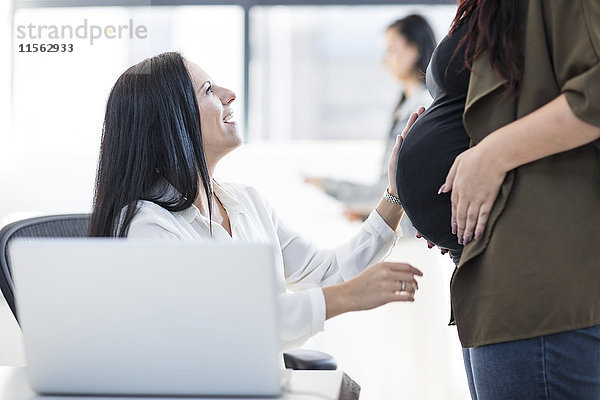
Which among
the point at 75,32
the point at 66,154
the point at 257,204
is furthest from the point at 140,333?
the point at 66,154

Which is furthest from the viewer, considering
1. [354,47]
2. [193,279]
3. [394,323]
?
[354,47]

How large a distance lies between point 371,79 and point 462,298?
3.04 metres

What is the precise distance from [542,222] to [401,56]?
5.81 ft

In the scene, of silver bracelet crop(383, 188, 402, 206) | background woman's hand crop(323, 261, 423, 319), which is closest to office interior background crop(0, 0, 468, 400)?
silver bracelet crop(383, 188, 402, 206)

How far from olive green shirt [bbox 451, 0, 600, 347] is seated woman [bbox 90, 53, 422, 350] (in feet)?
0.91

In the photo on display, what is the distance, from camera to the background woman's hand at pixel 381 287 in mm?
1032

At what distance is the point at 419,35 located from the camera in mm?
2631

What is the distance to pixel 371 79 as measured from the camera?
398 centimetres

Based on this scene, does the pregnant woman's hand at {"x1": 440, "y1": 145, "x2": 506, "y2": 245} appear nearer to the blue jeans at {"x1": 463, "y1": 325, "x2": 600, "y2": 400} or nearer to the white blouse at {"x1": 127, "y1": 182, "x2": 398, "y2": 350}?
the blue jeans at {"x1": 463, "y1": 325, "x2": 600, "y2": 400}

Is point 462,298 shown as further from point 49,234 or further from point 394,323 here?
point 394,323

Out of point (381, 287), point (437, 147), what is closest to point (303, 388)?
point (381, 287)

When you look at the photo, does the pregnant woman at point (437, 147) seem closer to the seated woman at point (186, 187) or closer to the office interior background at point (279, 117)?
the seated woman at point (186, 187)

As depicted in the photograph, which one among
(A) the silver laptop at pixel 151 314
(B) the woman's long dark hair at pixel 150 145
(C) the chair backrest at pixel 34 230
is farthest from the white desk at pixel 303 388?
(C) the chair backrest at pixel 34 230

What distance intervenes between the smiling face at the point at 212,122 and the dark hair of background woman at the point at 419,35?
1221mm
